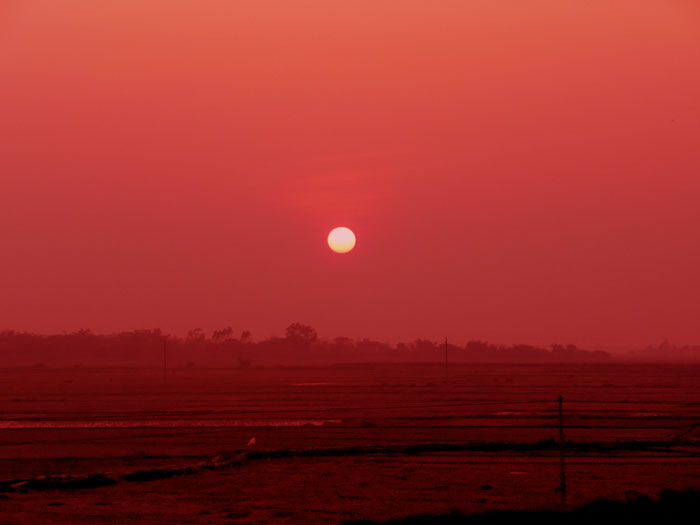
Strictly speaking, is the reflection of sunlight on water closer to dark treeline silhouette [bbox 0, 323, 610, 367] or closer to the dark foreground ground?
the dark foreground ground

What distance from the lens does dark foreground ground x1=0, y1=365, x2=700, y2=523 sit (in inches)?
707

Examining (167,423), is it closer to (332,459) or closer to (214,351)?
(332,459)

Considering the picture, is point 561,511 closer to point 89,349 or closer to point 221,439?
point 221,439

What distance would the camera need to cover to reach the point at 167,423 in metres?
35.8

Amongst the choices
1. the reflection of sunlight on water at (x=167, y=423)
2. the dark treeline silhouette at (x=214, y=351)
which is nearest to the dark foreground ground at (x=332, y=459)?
the reflection of sunlight on water at (x=167, y=423)

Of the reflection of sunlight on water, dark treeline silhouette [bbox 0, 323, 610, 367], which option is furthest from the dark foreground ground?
dark treeline silhouette [bbox 0, 323, 610, 367]

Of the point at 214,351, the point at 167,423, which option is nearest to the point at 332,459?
the point at 167,423

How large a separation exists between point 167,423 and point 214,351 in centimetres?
13834

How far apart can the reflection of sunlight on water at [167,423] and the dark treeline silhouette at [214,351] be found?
379ft


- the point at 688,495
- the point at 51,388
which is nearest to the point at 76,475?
the point at 688,495

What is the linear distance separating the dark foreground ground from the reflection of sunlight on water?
0.07 m

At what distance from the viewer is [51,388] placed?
64.8 meters

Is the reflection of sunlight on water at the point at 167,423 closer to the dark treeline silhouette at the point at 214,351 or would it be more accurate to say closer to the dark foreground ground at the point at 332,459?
the dark foreground ground at the point at 332,459

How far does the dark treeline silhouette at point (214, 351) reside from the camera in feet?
526
